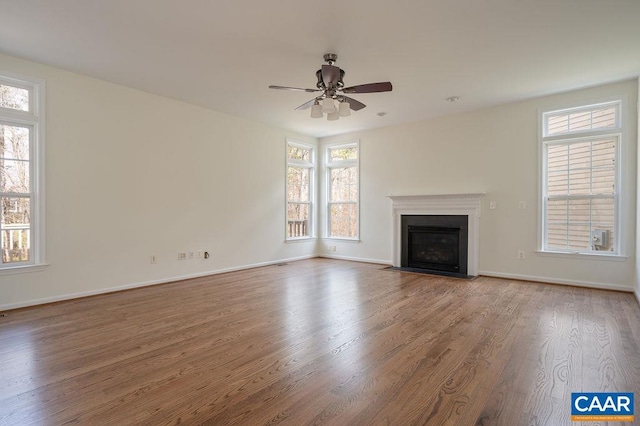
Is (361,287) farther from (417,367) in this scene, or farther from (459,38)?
(459,38)

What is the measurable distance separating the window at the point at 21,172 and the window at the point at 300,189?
4.13m

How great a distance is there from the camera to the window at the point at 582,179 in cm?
459

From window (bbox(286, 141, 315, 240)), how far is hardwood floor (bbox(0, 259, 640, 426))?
312cm

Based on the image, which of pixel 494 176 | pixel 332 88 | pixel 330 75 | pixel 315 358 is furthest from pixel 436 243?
pixel 315 358

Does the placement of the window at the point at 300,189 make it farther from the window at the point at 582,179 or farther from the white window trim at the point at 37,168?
the window at the point at 582,179

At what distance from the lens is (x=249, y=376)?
217 cm

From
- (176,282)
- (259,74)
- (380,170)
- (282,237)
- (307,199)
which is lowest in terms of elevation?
(176,282)

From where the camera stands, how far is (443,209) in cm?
588

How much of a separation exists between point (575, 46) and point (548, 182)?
222cm

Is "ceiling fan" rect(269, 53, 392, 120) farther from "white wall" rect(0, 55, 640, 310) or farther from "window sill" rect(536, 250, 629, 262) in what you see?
"window sill" rect(536, 250, 629, 262)

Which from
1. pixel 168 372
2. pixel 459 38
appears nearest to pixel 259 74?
pixel 459 38

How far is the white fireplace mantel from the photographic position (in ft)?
18.3

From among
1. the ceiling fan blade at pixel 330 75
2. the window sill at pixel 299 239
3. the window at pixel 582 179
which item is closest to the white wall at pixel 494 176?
the window at pixel 582 179

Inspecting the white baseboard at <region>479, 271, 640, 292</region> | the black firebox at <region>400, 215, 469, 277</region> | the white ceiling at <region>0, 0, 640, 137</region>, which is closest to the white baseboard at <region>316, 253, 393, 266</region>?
the black firebox at <region>400, 215, 469, 277</region>
